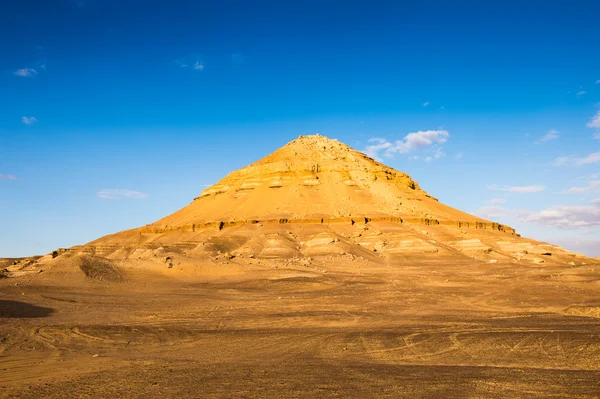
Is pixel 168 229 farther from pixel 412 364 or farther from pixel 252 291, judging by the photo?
pixel 412 364

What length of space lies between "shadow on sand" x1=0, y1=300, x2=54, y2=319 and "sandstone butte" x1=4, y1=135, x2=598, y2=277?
14.9m

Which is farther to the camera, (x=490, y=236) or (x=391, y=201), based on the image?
(x=391, y=201)

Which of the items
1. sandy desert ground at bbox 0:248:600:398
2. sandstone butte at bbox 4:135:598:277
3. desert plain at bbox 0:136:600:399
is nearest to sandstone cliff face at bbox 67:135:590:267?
sandstone butte at bbox 4:135:598:277

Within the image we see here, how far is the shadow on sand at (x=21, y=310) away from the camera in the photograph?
22.5 meters

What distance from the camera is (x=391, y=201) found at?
Result: 88.6m

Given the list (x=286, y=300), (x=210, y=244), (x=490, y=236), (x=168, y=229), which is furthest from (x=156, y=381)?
(x=168, y=229)

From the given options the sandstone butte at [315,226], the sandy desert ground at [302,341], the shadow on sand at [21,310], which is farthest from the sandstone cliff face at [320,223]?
the shadow on sand at [21,310]

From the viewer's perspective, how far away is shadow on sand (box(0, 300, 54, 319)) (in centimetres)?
2252

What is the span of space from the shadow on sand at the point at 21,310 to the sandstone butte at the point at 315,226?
14896 mm

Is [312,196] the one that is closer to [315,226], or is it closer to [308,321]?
[315,226]

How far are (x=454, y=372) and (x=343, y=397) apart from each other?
12.0ft

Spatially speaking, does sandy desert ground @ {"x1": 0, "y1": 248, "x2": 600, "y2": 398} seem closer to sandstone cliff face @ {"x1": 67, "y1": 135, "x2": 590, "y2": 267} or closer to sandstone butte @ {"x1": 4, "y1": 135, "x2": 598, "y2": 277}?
sandstone butte @ {"x1": 4, "y1": 135, "x2": 598, "y2": 277}

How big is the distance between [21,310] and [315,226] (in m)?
54.2

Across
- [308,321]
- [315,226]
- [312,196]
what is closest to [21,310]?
[308,321]
